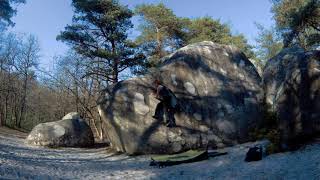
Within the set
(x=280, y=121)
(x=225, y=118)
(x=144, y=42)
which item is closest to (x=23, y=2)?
(x=144, y=42)

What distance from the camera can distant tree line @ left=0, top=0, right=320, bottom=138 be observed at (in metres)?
23.4

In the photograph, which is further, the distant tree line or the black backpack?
the distant tree line

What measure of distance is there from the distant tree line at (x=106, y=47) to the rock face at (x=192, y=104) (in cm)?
192

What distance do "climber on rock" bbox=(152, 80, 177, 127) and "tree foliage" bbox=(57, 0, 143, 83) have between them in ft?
38.5

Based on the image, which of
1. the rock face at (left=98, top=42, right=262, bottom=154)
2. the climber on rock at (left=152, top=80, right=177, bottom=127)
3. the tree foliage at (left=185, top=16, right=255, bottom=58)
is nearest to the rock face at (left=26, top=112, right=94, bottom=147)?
the rock face at (left=98, top=42, right=262, bottom=154)

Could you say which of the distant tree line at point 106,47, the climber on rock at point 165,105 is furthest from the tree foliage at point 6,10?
the climber on rock at point 165,105

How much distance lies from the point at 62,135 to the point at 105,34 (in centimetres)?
978

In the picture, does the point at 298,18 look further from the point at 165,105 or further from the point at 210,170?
the point at 210,170

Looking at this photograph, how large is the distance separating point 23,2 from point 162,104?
14774 millimetres

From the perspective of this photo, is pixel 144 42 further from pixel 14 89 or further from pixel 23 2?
pixel 14 89

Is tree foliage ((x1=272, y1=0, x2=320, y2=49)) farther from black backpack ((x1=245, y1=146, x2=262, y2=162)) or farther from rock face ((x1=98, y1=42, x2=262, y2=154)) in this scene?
black backpack ((x1=245, y1=146, x2=262, y2=162))

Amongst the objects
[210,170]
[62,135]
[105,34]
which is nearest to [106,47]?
[105,34]

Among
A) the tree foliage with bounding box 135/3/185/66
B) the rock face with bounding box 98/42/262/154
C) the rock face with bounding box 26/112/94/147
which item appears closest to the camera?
the rock face with bounding box 98/42/262/154

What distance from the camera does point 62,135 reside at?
17344 millimetres
